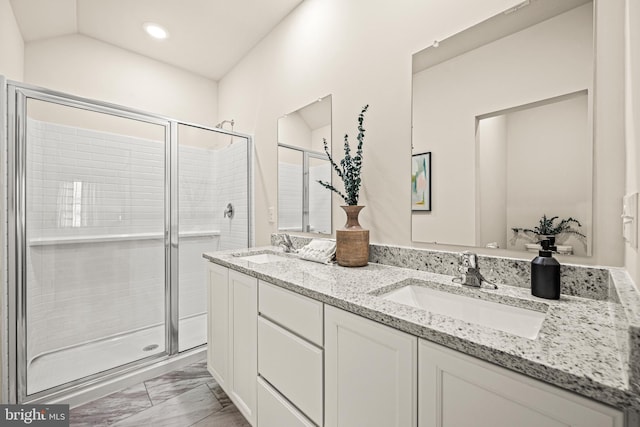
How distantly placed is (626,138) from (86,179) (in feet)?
8.99

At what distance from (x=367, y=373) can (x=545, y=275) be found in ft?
2.09

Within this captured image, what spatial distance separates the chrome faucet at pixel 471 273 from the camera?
105 centimetres

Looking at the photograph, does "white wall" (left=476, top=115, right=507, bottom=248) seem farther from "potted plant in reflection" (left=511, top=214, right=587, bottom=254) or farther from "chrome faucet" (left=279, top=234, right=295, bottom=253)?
"chrome faucet" (left=279, top=234, right=295, bottom=253)

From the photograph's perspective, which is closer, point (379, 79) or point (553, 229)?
point (553, 229)

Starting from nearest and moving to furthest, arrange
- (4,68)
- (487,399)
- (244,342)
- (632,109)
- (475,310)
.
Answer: (487,399), (632,109), (475,310), (244,342), (4,68)

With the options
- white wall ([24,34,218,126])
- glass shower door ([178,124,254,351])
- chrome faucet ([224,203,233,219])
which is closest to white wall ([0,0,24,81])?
white wall ([24,34,218,126])

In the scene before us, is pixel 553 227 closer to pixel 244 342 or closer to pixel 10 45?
pixel 244 342

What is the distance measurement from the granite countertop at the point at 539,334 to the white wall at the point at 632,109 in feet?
0.49

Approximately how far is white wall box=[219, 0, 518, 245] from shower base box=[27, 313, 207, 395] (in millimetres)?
1118

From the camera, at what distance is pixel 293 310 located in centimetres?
114

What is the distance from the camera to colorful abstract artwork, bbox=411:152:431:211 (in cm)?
133

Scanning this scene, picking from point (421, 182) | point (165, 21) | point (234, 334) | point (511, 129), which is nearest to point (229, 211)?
point (234, 334)

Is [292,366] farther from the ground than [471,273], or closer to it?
closer to it

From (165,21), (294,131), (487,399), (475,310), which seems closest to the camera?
(487,399)
